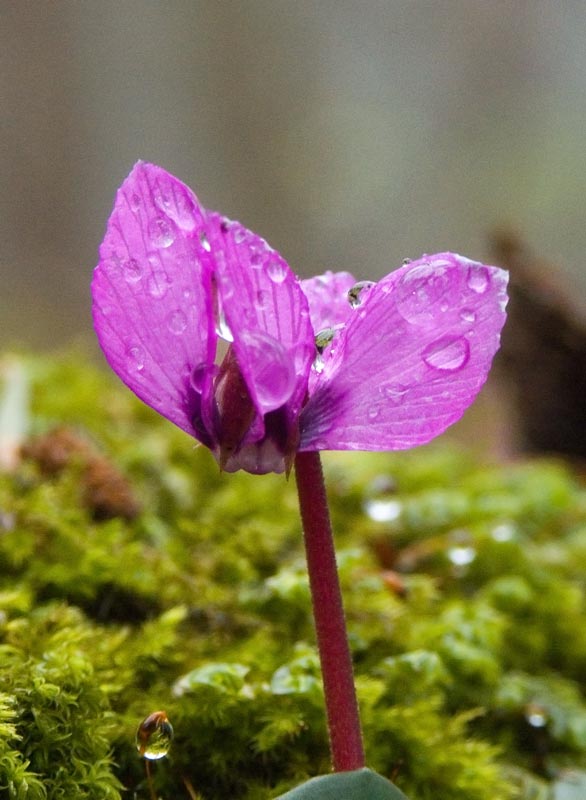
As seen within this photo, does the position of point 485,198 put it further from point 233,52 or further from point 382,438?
point 382,438

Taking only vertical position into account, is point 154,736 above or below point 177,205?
below

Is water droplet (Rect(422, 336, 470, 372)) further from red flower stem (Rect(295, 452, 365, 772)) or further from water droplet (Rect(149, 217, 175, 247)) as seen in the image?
water droplet (Rect(149, 217, 175, 247))

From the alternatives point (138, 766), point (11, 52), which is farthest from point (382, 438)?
point (11, 52)

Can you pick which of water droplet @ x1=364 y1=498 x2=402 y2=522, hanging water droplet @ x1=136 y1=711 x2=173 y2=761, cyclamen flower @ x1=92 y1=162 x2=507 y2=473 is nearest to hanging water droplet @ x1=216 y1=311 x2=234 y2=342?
cyclamen flower @ x1=92 y1=162 x2=507 y2=473

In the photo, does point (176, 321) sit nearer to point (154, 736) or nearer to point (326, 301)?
point (326, 301)

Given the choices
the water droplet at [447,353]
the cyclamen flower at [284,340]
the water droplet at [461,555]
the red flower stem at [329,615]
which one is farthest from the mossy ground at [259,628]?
the water droplet at [447,353]

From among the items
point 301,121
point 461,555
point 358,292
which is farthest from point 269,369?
point 301,121
